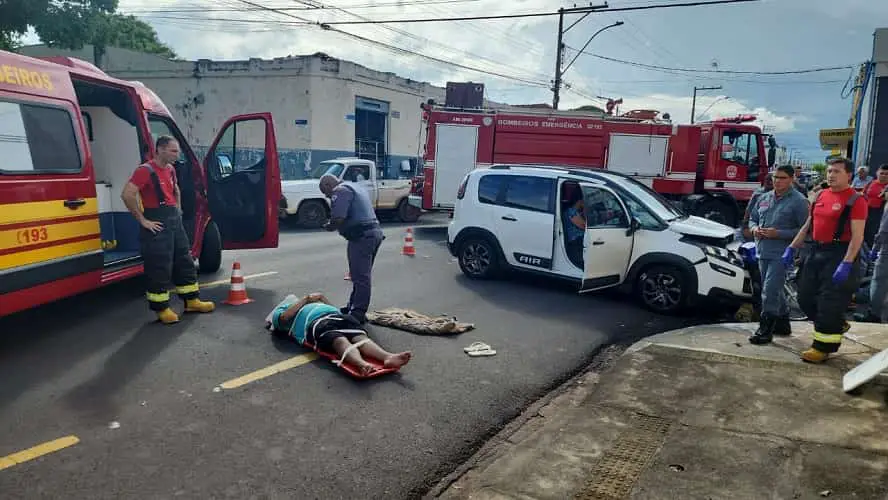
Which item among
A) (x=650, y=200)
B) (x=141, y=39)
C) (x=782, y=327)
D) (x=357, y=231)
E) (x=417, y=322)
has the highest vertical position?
(x=141, y=39)

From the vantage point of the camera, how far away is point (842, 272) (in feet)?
16.8

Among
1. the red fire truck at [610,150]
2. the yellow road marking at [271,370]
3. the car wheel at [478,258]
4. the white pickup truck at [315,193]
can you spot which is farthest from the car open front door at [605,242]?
the red fire truck at [610,150]

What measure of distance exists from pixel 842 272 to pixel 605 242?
268 centimetres

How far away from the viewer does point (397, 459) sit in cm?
363

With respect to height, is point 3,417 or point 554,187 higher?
point 554,187

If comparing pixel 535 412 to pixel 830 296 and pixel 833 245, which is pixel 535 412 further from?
pixel 833 245

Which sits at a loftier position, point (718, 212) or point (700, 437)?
point (718, 212)

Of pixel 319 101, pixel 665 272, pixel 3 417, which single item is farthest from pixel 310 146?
pixel 3 417

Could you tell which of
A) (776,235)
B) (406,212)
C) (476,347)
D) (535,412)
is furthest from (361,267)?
(406,212)

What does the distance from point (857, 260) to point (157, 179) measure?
6.45 m

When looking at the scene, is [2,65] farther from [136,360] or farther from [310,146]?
→ [310,146]

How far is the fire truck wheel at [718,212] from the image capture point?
1563 cm

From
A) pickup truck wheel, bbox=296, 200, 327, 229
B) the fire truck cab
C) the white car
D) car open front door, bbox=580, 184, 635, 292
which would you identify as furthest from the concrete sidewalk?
pickup truck wheel, bbox=296, 200, 327, 229

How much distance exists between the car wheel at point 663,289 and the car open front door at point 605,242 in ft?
0.97
